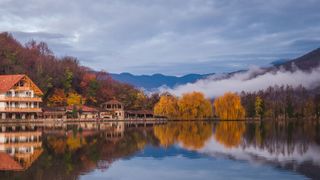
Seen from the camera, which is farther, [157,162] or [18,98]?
[18,98]

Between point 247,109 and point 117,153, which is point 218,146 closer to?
point 117,153

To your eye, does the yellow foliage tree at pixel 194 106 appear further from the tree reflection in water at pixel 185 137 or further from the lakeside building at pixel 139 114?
the tree reflection in water at pixel 185 137

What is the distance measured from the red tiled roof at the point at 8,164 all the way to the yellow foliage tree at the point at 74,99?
6259 cm

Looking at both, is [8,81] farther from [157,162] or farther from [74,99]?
[157,162]

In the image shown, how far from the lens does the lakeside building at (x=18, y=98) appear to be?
72.5 m

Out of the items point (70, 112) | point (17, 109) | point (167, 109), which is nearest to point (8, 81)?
point (17, 109)

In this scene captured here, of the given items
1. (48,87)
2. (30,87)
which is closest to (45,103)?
(48,87)

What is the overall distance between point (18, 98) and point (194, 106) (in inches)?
1387

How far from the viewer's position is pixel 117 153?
25.9 m

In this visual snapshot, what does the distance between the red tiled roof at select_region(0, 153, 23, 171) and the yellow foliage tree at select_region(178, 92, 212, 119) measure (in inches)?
2845

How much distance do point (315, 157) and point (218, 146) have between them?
7.75 meters

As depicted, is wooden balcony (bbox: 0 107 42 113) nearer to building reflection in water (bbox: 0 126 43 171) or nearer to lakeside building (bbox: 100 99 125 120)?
lakeside building (bbox: 100 99 125 120)

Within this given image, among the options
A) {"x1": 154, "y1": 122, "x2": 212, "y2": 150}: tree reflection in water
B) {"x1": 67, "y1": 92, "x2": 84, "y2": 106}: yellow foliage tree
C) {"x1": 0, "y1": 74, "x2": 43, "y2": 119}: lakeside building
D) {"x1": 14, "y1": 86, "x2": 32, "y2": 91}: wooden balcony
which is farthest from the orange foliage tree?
{"x1": 154, "y1": 122, "x2": 212, "y2": 150}: tree reflection in water

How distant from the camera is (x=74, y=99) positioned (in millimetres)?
86562
